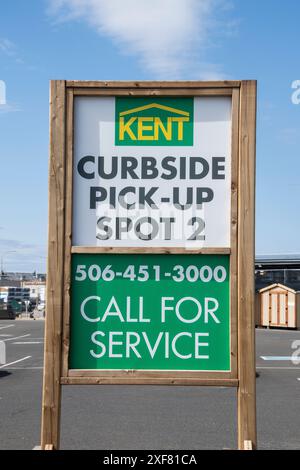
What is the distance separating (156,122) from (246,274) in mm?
1205

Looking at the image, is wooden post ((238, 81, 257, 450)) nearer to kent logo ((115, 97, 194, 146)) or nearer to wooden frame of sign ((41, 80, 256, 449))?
wooden frame of sign ((41, 80, 256, 449))

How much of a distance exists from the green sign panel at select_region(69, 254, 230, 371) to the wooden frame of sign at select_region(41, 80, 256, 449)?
0.20 feet

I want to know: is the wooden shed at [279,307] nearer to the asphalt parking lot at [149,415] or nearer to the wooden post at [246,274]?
the asphalt parking lot at [149,415]

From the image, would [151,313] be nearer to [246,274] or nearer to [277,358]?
[246,274]

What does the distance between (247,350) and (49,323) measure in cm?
Answer: 132

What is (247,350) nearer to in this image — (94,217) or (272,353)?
(94,217)

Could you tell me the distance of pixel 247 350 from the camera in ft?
12.5

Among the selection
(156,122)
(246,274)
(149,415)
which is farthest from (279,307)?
(156,122)

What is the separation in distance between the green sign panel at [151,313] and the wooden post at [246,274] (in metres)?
0.13

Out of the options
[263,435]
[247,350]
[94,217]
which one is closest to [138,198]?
[94,217]

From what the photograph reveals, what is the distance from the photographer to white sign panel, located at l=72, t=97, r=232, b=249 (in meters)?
3.95

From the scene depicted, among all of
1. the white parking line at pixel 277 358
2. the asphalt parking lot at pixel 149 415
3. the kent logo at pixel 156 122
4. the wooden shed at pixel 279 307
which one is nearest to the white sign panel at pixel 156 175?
the kent logo at pixel 156 122

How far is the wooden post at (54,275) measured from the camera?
3814 millimetres
